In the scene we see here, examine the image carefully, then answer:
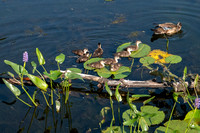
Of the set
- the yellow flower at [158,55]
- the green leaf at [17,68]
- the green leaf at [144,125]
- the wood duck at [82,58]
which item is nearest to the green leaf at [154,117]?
the green leaf at [144,125]

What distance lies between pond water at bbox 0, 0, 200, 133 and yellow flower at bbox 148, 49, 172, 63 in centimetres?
30

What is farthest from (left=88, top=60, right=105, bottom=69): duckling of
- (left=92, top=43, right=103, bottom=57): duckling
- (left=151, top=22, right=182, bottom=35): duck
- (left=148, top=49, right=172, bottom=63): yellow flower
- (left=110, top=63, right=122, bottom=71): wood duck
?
(left=151, top=22, right=182, bottom=35): duck

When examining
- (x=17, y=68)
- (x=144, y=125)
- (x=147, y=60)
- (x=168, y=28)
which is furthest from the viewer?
(x=168, y=28)

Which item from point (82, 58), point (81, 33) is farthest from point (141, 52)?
point (81, 33)

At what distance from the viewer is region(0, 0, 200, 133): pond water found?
5.37 m

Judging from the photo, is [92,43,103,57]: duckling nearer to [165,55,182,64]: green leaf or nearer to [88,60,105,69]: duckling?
[88,60,105,69]: duckling

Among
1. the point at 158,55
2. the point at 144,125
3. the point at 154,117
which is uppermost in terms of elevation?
the point at 158,55

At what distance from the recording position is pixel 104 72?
630 centimetres

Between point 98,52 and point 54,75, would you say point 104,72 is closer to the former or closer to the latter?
point 98,52

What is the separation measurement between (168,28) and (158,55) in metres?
1.62

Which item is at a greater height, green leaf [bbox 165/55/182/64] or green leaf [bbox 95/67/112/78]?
green leaf [bbox 165/55/182/64]

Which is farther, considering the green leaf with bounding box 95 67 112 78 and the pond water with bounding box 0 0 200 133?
the green leaf with bounding box 95 67 112 78

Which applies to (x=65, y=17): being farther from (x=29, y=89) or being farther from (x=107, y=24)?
(x=29, y=89)

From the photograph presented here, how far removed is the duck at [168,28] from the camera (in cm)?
812
